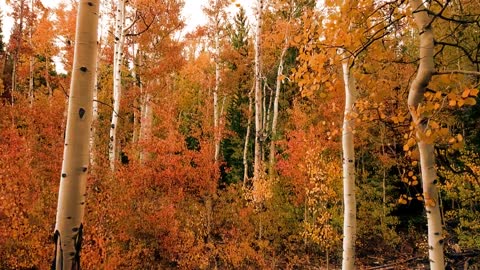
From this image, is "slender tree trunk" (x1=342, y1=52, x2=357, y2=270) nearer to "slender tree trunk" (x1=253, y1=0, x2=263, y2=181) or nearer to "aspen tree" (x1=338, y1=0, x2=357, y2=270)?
"aspen tree" (x1=338, y1=0, x2=357, y2=270)

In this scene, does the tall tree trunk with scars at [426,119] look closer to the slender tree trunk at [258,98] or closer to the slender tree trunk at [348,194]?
the slender tree trunk at [348,194]

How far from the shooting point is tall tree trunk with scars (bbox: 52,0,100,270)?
2.55m

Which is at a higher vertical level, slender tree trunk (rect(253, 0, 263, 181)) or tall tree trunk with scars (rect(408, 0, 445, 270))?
slender tree trunk (rect(253, 0, 263, 181))

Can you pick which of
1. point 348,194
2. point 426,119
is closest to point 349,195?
point 348,194

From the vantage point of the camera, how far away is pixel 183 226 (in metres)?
12.3

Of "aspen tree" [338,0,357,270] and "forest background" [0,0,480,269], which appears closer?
"aspen tree" [338,0,357,270]

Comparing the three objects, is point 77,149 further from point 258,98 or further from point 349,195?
point 258,98

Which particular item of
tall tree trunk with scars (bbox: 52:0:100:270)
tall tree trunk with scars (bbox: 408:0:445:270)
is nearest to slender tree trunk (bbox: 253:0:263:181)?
tall tree trunk with scars (bbox: 408:0:445:270)

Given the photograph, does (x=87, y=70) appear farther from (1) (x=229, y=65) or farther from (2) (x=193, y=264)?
(1) (x=229, y=65)

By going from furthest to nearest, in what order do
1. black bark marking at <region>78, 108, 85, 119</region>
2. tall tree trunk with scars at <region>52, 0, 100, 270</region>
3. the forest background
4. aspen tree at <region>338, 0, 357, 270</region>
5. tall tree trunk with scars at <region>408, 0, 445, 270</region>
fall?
the forest background, aspen tree at <region>338, 0, 357, 270</region>, tall tree trunk with scars at <region>408, 0, 445, 270</region>, black bark marking at <region>78, 108, 85, 119</region>, tall tree trunk with scars at <region>52, 0, 100, 270</region>

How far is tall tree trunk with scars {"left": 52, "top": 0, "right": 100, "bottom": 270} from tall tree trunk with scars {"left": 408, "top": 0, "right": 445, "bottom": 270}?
8.25ft

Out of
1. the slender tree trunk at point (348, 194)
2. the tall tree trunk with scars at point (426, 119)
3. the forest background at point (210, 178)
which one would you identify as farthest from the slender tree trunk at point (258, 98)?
the tall tree trunk with scars at point (426, 119)

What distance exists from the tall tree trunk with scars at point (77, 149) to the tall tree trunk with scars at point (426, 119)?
252 centimetres

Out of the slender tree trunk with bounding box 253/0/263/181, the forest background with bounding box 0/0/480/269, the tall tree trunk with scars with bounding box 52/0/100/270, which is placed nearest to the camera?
the tall tree trunk with scars with bounding box 52/0/100/270
